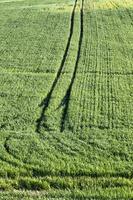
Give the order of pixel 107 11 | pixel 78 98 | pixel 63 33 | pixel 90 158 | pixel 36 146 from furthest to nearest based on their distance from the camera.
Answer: pixel 107 11
pixel 63 33
pixel 78 98
pixel 36 146
pixel 90 158

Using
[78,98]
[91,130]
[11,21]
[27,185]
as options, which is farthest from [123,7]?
[27,185]

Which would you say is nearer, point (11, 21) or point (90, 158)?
point (90, 158)

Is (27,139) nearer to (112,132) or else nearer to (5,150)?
(5,150)

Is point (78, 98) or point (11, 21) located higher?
point (78, 98)

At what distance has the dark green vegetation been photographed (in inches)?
575

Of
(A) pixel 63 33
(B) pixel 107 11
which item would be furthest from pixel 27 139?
(B) pixel 107 11

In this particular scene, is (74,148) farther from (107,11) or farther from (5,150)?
(107,11)

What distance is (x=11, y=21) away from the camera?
3841 centimetres

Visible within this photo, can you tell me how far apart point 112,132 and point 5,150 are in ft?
13.7

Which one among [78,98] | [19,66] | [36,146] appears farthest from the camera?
[19,66]

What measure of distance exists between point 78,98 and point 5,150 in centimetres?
553

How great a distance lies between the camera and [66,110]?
1988 cm

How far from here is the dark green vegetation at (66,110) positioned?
47.9 ft

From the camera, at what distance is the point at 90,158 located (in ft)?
52.0
